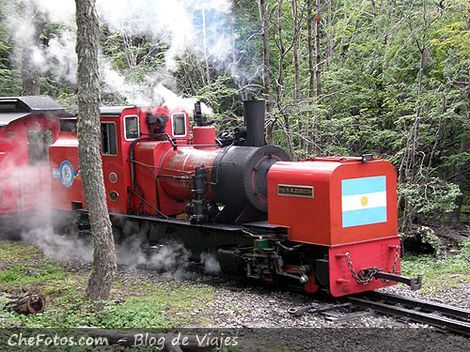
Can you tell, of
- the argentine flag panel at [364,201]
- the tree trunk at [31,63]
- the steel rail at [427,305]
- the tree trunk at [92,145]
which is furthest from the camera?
the tree trunk at [31,63]

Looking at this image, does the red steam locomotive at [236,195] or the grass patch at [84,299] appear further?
the red steam locomotive at [236,195]

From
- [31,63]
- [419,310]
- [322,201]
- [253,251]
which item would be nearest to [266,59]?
[253,251]

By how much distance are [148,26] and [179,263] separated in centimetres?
667

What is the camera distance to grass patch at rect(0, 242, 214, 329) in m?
6.93

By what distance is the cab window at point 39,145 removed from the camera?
14125 mm

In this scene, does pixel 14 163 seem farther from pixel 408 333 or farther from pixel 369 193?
pixel 408 333

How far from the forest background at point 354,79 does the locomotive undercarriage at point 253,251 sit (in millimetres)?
2790

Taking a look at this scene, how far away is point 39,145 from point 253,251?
23.9 feet

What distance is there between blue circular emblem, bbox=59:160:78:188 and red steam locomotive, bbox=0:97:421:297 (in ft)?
0.07

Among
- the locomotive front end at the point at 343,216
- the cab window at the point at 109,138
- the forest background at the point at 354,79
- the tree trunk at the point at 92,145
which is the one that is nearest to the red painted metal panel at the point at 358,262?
the locomotive front end at the point at 343,216

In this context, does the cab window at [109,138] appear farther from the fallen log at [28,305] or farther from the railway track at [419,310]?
the railway track at [419,310]

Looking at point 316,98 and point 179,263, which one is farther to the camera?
point 316,98

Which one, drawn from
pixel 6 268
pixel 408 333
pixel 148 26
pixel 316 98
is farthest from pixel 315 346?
pixel 148 26

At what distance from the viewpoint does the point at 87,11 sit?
747 cm
